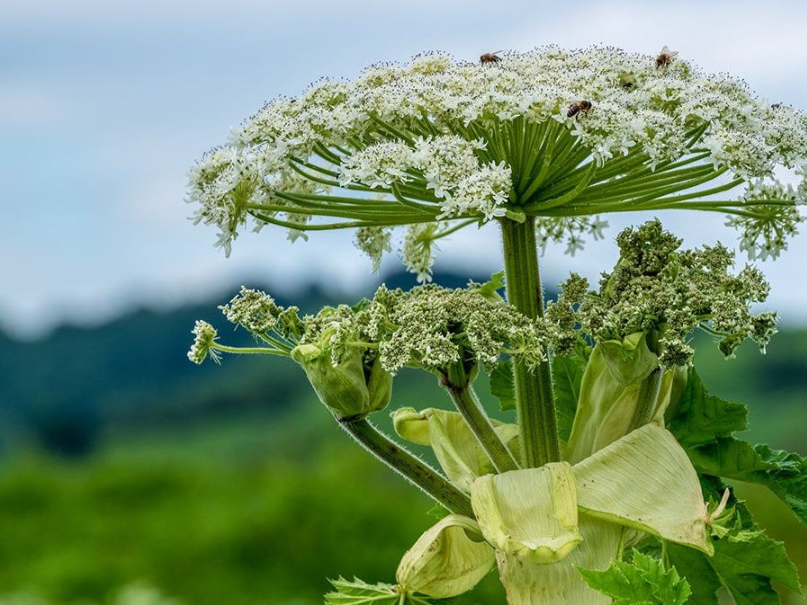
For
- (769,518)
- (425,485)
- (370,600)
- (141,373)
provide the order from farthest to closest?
(141,373) < (769,518) < (370,600) < (425,485)

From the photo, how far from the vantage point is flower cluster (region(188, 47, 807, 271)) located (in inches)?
118

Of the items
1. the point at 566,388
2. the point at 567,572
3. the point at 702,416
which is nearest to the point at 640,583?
the point at 567,572

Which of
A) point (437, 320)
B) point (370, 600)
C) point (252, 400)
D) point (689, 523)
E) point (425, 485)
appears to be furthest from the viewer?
point (252, 400)

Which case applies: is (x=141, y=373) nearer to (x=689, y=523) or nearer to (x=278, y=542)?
(x=278, y=542)

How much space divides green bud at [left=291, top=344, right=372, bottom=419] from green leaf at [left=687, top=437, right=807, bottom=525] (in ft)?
4.07

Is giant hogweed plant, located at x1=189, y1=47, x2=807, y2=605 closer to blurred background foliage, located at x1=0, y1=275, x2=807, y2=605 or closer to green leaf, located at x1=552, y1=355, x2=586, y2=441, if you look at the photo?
green leaf, located at x1=552, y1=355, x2=586, y2=441

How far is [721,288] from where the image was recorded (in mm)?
3279

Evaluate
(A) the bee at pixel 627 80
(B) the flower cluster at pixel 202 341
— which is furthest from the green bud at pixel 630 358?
(B) the flower cluster at pixel 202 341

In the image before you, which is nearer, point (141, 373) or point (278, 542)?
point (278, 542)

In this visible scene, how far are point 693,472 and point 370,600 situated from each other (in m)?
1.15

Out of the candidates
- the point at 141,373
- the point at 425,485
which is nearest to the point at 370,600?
A: the point at 425,485

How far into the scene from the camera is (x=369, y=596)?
12.2 ft

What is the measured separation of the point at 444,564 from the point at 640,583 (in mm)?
851

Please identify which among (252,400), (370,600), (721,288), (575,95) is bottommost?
(252,400)
